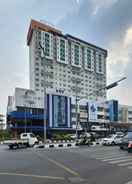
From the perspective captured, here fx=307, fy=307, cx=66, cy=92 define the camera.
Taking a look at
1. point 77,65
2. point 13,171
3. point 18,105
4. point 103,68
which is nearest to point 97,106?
point 18,105

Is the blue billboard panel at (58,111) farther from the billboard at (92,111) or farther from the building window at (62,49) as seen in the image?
the building window at (62,49)

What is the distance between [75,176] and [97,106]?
327 ft

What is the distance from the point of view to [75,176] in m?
11.5

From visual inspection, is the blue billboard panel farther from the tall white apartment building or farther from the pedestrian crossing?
the pedestrian crossing

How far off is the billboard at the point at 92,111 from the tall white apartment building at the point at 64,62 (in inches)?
671

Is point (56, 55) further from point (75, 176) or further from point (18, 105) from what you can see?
point (75, 176)

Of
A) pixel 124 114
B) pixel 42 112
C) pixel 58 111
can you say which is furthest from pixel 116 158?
pixel 124 114

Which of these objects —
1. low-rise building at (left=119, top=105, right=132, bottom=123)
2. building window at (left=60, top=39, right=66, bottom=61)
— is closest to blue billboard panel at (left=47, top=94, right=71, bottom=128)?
low-rise building at (left=119, top=105, right=132, bottom=123)

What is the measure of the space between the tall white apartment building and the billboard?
17.0m

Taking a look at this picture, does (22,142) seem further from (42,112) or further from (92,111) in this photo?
(92,111)

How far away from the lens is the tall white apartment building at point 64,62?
129625mm

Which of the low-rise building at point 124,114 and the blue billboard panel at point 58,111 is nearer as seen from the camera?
the blue billboard panel at point 58,111

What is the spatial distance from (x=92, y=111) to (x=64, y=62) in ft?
130

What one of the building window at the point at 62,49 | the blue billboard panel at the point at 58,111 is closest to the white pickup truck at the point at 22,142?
the blue billboard panel at the point at 58,111
